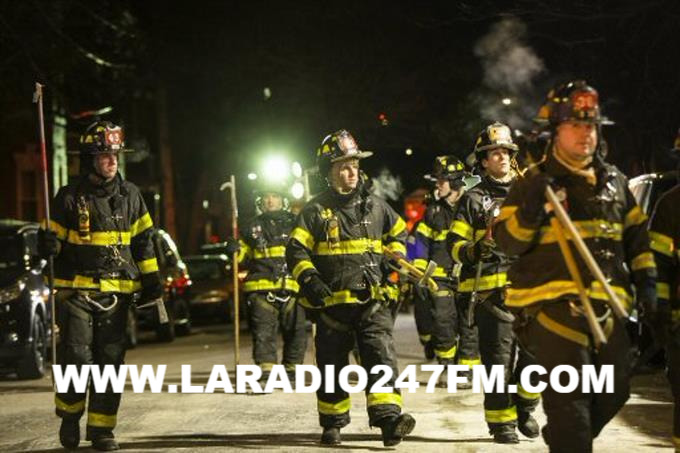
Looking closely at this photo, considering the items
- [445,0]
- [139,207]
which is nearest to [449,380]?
[139,207]

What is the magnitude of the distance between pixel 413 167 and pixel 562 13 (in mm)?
17145

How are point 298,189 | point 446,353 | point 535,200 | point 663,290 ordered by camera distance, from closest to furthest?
point 535,200
point 663,290
point 446,353
point 298,189

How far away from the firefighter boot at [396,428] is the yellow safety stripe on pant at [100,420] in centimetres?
206

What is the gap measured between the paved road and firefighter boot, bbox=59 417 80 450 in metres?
0.20

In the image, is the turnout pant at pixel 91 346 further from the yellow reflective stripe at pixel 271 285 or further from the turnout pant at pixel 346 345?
the yellow reflective stripe at pixel 271 285

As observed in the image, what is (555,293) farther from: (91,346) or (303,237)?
(91,346)

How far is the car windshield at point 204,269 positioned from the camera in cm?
2583

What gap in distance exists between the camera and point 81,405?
953 centimetres

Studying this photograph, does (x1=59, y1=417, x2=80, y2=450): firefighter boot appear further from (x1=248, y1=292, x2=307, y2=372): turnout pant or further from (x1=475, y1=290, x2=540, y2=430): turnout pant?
(x1=248, y1=292, x2=307, y2=372): turnout pant

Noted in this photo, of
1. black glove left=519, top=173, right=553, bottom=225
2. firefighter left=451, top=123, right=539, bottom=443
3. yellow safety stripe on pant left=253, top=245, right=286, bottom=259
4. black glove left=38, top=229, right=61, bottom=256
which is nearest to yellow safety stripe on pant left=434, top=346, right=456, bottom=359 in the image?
yellow safety stripe on pant left=253, top=245, right=286, bottom=259

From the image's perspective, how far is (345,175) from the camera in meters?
9.73

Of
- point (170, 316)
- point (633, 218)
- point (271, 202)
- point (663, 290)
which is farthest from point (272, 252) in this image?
point (170, 316)

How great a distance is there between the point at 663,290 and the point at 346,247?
3.09 metres

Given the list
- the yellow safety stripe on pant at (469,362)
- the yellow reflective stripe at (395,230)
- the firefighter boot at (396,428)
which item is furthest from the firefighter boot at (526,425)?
the yellow safety stripe on pant at (469,362)
